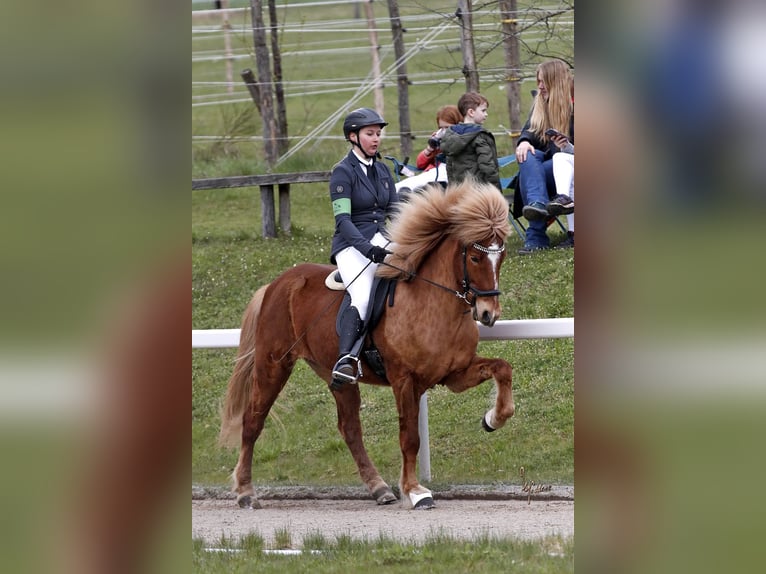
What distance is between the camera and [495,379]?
7148 mm

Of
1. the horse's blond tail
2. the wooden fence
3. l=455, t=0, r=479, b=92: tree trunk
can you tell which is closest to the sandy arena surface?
the horse's blond tail

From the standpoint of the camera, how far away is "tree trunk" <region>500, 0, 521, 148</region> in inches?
473

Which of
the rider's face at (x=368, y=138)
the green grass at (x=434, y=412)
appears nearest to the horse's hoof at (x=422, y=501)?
the green grass at (x=434, y=412)

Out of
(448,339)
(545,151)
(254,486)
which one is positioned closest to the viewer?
(448,339)

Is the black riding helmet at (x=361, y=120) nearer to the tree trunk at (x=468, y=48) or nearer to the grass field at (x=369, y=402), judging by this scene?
the grass field at (x=369, y=402)

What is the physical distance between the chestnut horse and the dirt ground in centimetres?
23

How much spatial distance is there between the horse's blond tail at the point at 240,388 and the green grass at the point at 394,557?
9.51 ft

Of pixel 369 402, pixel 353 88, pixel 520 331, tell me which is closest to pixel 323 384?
pixel 369 402

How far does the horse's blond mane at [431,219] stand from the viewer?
714 centimetres
